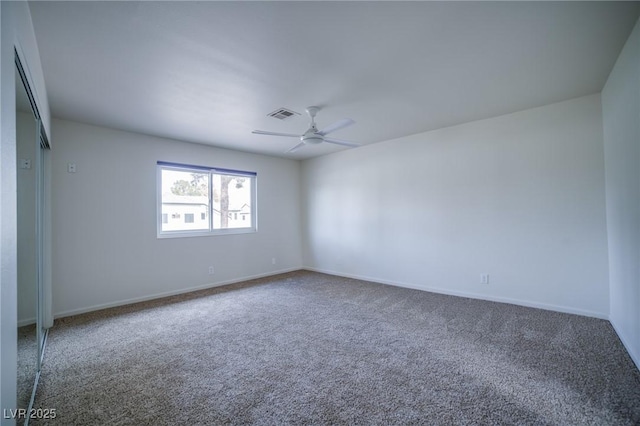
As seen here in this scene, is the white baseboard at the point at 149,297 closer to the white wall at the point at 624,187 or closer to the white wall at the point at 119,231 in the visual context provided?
the white wall at the point at 119,231

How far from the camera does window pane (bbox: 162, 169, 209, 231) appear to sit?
14.4ft

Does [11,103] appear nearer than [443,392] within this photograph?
Yes

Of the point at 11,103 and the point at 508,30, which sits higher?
the point at 508,30

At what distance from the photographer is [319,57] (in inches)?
88.7

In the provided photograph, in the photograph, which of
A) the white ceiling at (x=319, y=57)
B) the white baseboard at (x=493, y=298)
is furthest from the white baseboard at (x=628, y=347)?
the white ceiling at (x=319, y=57)

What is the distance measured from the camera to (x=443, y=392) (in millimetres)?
1856

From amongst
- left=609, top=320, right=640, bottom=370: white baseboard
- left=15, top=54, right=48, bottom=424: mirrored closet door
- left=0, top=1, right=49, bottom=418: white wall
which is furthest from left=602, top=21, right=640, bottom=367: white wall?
left=15, top=54, right=48, bottom=424: mirrored closet door

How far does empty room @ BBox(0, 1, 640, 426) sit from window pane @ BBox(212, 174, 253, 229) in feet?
0.18

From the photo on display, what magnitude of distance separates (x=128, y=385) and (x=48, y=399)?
0.46 m

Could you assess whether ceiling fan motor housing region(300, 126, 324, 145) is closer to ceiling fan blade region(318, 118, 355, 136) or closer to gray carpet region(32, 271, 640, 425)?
ceiling fan blade region(318, 118, 355, 136)

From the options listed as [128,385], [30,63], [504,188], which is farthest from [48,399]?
[504,188]

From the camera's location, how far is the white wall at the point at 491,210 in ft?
10.3

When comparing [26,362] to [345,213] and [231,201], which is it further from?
[345,213]

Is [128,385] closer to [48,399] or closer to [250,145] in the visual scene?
[48,399]
